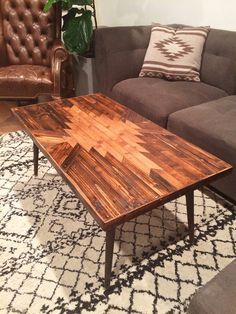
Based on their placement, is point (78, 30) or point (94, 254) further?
point (78, 30)

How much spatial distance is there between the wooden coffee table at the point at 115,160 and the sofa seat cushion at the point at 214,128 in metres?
0.28

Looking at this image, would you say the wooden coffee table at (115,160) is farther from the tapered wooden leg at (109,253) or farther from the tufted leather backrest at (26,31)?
the tufted leather backrest at (26,31)

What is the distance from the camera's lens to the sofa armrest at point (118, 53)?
2.39 metres

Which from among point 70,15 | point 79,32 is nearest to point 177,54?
point 79,32

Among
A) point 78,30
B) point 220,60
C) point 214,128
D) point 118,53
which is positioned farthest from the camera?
point 78,30

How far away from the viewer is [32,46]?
286 cm

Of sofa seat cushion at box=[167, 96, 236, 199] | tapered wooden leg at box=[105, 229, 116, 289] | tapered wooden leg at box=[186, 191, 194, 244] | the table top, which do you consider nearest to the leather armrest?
the table top

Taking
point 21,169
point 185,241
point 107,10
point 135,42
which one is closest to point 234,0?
point 135,42

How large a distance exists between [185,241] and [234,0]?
1.86m

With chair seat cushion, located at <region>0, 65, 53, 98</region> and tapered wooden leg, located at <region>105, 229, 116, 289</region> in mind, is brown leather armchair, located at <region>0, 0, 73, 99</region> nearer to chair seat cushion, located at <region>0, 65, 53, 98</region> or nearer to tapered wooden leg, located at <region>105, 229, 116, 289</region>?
chair seat cushion, located at <region>0, 65, 53, 98</region>

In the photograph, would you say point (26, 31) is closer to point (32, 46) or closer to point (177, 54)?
point (32, 46)

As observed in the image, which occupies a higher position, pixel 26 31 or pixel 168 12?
pixel 168 12

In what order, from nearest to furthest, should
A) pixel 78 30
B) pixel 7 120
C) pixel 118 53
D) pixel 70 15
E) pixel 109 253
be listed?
pixel 109 253
pixel 118 53
pixel 78 30
pixel 70 15
pixel 7 120

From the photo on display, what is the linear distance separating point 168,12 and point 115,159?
202 centimetres
